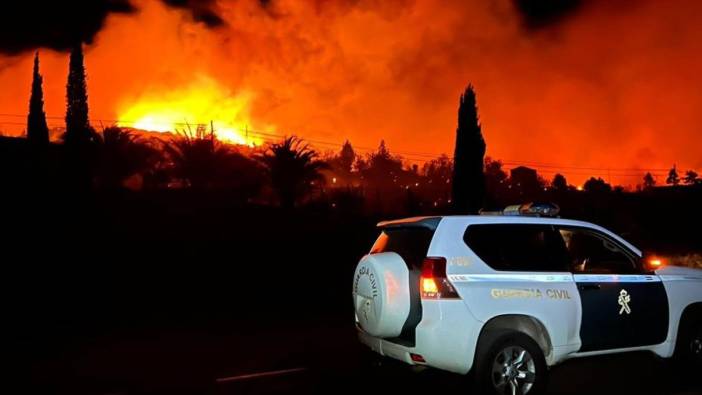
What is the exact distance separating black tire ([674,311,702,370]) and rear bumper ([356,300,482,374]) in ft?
9.23

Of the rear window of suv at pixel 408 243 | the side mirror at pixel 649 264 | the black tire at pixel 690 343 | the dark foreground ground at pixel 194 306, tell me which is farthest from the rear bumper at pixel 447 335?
the black tire at pixel 690 343

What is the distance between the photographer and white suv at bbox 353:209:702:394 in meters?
5.93

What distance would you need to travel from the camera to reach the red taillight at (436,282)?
232 inches

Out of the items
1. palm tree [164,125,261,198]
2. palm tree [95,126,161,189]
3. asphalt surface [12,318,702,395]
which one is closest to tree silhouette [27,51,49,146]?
palm tree [95,126,161,189]

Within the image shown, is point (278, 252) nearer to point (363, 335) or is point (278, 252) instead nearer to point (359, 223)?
point (359, 223)

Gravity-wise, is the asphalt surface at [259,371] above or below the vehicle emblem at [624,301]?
below

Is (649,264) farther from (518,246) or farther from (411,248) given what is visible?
(411,248)

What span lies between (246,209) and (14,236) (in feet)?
35.9

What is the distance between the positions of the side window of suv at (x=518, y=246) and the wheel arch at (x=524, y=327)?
468 mm

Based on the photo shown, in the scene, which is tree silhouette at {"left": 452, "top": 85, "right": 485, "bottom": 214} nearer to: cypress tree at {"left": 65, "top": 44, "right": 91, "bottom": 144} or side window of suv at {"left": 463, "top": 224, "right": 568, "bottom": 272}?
cypress tree at {"left": 65, "top": 44, "right": 91, "bottom": 144}

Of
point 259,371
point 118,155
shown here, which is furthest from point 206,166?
point 259,371

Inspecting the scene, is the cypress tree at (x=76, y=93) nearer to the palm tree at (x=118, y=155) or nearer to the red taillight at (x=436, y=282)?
the palm tree at (x=118, y=155)

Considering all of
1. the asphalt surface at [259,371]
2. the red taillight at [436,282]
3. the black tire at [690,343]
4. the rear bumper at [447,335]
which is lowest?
the asphalt surface at [259,371]

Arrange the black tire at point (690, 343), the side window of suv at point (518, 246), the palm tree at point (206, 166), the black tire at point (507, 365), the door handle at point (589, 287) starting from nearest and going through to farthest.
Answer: the black tire at point (507, 365), the side window of suv at point (518, 246), the door handle at point (589, 287), the black tire at point (690, 343), the palm tree at point (206, 166)
